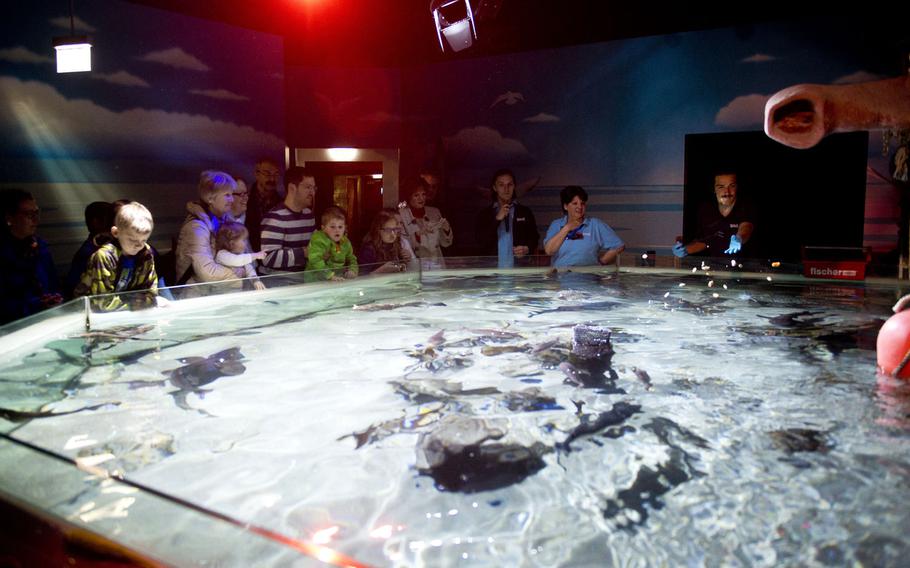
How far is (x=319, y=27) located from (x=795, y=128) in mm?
9021

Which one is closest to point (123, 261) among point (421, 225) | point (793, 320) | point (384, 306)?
point (384, 306)

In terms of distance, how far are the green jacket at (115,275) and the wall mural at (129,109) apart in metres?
3.80

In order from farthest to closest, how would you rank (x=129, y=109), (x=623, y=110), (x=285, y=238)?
(x=623, y=110)
(x=129, y=109)
(x=285, y=238)

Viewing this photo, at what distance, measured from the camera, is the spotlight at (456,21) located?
584 cm

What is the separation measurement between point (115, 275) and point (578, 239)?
3.90 m

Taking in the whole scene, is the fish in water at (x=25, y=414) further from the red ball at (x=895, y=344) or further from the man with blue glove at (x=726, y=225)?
the man with blue glove at (x=726, y=225)

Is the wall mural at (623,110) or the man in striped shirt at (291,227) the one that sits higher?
the wall mural at (623,110)

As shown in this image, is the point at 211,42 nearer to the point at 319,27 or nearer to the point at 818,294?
the point at 319,27

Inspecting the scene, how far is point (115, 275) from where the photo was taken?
425 cm

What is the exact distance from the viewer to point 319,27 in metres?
9.88

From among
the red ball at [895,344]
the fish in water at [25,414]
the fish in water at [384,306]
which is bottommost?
the fish in water at [25,414]

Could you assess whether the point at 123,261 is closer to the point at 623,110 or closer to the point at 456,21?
the point at 456,21

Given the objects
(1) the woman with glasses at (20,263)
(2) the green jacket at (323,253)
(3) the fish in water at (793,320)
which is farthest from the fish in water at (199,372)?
(3) the fish in water at (793,320)

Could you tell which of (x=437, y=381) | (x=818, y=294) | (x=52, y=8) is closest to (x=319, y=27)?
(x=52, y=8)
